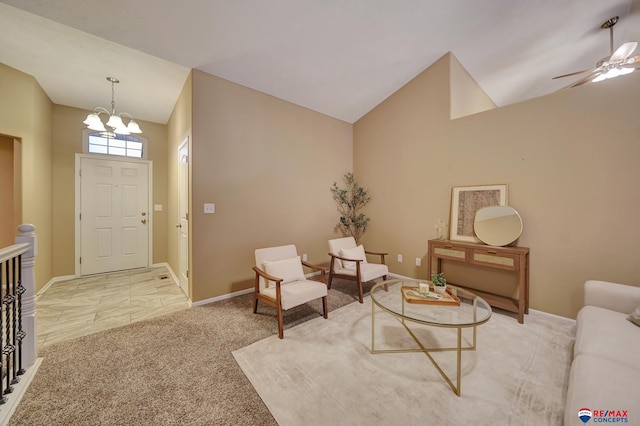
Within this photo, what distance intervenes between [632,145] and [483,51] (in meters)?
2.10

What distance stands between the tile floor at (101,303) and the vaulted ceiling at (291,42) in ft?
9.45

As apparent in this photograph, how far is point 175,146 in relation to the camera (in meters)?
3.86

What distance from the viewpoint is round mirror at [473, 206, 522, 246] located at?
277 cm

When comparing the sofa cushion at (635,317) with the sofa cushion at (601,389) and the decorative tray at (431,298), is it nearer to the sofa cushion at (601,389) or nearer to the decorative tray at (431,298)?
the sofa cushion at (601,389)

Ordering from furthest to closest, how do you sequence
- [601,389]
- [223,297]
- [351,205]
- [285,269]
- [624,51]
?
[351,205], [223,297], [285,269], [624,51], [601,389]

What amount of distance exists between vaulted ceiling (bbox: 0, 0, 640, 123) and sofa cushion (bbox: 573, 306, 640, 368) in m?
3.28

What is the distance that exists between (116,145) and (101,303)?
285 cm

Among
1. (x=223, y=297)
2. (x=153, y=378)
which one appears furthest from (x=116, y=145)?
(x=153, y=378)

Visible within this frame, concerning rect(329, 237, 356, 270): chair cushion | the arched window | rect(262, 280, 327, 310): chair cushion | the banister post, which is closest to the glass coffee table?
rect(262, 280, 327, 310): chair cushion

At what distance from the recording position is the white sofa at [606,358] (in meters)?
1.07

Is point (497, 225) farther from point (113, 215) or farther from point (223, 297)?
point (113, 215)

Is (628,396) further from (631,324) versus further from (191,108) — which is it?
(191,108)

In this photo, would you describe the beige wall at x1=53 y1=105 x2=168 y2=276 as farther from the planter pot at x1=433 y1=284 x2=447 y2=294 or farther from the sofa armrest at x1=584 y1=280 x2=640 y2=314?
the sofa armrest at x1=584 y1=280 x2=640 y2=314

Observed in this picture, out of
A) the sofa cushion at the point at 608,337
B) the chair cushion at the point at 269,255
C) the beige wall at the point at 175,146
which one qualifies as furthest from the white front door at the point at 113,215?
the sofa cushion at the point at 608,337
